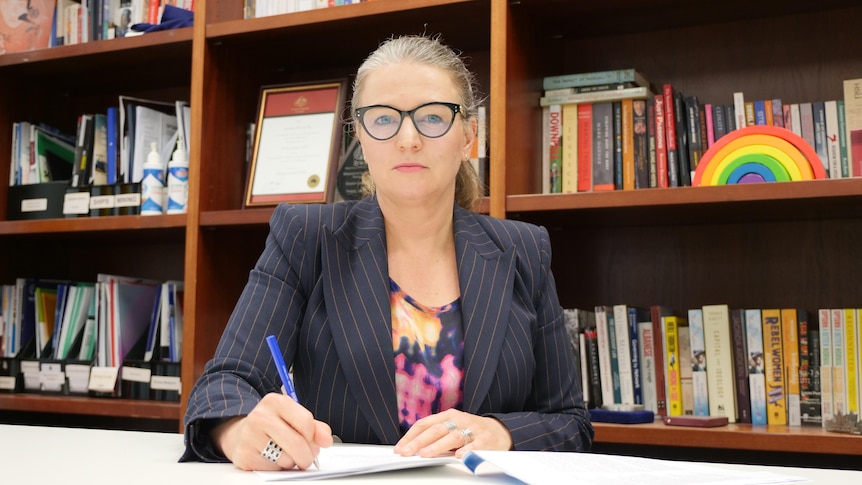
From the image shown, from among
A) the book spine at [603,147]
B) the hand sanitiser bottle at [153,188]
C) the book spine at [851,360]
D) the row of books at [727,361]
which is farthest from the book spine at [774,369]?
the hand sanitiser bottle at [153,188]

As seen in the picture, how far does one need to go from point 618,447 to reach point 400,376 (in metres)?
0.99

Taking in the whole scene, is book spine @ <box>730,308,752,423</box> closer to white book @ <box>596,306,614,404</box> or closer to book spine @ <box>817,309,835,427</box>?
book spine @ <box>817,309,835,427</box>

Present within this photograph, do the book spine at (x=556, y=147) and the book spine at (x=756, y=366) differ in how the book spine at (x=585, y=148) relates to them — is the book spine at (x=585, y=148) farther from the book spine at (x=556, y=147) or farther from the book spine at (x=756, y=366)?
the book spine at (x=756, y=366)

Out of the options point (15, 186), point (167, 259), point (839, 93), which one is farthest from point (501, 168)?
point (15, 186)

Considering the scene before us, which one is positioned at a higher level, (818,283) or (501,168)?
(501,168)

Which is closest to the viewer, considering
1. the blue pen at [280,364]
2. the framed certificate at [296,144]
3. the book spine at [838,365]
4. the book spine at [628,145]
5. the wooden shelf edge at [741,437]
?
the blue pen at [280,364]

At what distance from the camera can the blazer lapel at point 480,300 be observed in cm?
133

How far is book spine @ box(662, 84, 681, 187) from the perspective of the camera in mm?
1938

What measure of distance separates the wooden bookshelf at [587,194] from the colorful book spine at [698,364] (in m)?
0.11

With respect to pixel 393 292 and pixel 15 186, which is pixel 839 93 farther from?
pixel 15 186

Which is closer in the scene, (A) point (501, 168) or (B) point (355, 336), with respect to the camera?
(B) point (355, 336)

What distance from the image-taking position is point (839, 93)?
79.4 inches

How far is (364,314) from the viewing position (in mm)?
1338

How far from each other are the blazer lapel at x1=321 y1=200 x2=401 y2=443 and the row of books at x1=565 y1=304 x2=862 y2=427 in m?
0.74
